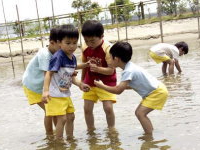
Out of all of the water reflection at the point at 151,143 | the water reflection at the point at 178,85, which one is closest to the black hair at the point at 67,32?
the water reflection at the point at 151,143

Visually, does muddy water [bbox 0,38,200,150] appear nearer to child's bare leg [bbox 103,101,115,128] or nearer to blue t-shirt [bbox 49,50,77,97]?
child's bare leg [bbox 103,101,115,128]

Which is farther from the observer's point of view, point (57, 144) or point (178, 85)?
point (178, 85)

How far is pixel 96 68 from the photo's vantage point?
418 cm

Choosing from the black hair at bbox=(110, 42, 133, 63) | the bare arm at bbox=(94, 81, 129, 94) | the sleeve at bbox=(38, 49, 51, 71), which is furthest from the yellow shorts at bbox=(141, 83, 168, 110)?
the sleeve at bbox=(38, 49, 51, 71)

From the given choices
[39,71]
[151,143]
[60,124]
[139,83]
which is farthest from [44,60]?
[151,143]

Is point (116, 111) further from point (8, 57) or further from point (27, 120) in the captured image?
point (8, 57)

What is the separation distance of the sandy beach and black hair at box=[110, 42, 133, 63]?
21.3 metres

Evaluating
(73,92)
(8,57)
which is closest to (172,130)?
(73,92)

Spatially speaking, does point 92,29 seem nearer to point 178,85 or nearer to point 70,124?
point 70,124

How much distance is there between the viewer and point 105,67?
4.36 meters

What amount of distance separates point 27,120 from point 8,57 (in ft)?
63.3

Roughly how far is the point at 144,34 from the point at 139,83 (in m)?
25.2

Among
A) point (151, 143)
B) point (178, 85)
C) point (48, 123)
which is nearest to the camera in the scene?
point (151, 143)

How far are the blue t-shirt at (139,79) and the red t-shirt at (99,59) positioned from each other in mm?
352
